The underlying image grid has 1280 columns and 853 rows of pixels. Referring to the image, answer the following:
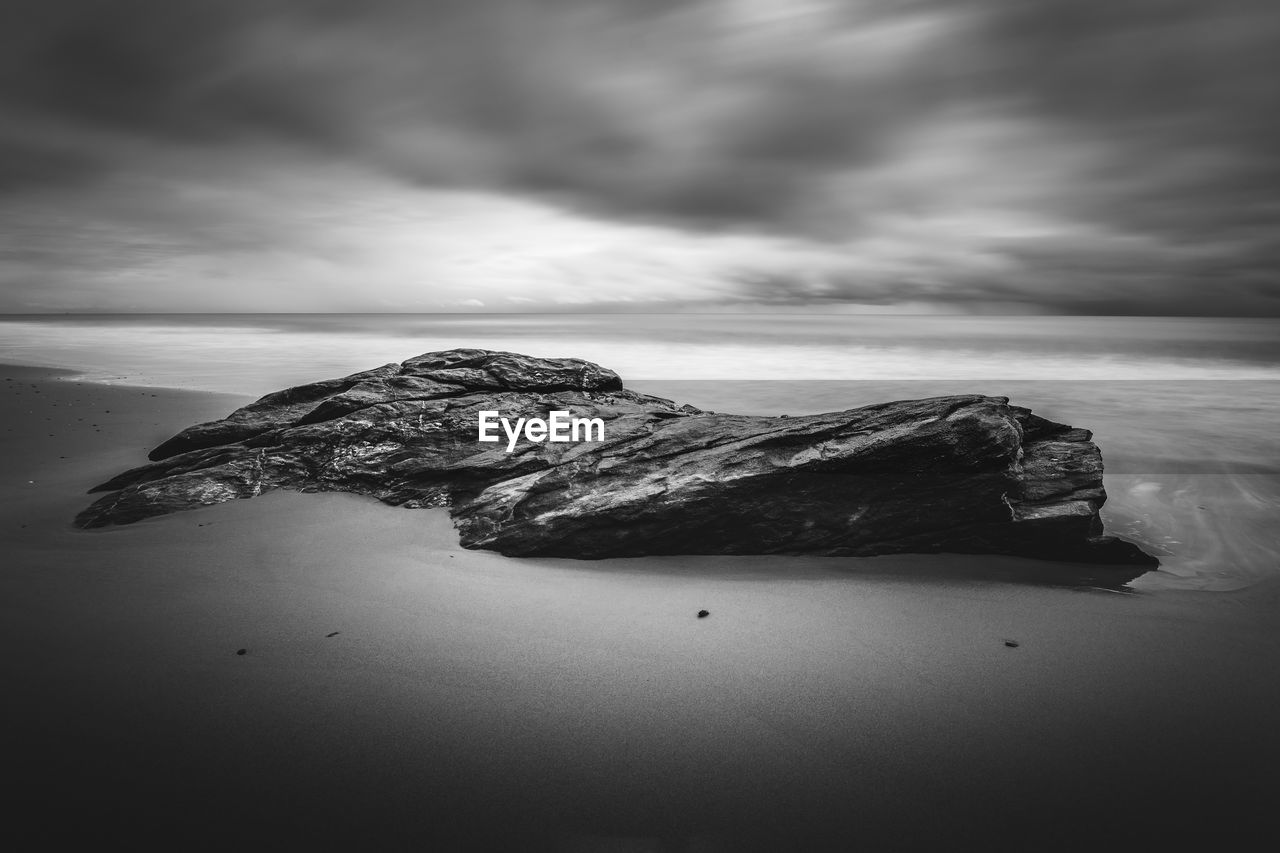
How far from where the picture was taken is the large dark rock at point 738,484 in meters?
5.15

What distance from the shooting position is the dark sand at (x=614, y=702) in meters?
2.61

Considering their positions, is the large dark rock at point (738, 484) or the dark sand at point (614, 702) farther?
the large dark rock at point (738, 484)

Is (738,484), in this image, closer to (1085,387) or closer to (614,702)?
(614,702)

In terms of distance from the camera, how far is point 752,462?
5387 mm

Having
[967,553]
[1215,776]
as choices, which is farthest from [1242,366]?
[1215,776]

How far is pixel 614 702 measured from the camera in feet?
11.2

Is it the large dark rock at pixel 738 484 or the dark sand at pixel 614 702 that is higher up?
the large dark rock at pixel 738 484

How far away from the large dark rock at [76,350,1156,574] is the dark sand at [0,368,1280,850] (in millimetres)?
249

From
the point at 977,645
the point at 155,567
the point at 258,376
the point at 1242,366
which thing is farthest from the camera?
the point at 1242,366

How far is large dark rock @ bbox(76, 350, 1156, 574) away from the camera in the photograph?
5148 mm

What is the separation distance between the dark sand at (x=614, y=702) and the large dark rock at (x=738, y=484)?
249mm

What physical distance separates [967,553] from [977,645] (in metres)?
1.41

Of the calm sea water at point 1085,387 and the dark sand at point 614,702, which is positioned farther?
the calm sea water at point 1085,387

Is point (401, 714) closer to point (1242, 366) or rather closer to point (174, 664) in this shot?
point (174, 664)
